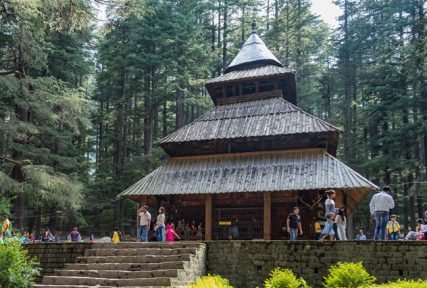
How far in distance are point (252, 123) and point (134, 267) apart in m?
10.3

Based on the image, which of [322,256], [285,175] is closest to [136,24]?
[285,175]

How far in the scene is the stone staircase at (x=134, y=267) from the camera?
10359 mm

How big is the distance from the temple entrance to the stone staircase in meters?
6.10

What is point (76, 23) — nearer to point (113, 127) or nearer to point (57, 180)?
point (57, 180)

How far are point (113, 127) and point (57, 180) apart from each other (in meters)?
21.7

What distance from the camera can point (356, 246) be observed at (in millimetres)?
10727

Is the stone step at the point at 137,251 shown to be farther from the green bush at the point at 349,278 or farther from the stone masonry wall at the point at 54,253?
the green bush at the point at 349,278

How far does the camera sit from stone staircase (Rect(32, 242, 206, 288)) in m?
10.4

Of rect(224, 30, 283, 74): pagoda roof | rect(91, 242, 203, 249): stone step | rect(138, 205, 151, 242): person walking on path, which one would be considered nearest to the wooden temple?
rect(224, 30, 283, 74): pagoda roof

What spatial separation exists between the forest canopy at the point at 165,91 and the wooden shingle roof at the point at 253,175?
684 centimetres

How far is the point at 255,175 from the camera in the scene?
17312 millimetres

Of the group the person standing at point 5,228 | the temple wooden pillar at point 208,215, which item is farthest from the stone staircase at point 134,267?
the temple wooden pillar at point 208,215

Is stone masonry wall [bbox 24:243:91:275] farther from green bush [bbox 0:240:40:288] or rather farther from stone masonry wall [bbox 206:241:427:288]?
stone masonry wall [bbox 206:241:427:288]

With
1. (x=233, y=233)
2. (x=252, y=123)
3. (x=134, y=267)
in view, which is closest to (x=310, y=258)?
(x=134, y=267)
